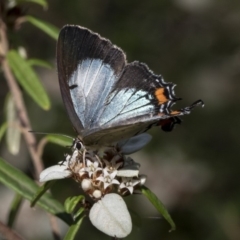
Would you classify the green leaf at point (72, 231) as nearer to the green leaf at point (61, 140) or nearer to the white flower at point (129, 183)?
the white flower at point (129, 183)

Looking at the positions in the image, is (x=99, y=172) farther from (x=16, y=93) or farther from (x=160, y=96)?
(x=16, y=93)

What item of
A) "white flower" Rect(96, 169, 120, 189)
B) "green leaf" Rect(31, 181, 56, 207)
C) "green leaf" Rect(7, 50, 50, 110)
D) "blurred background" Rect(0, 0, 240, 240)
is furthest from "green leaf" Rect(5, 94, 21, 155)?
"blurred background" Rect(0, 0, 240, 240)

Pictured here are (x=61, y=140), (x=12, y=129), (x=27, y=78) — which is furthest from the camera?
(x=12, y=129)

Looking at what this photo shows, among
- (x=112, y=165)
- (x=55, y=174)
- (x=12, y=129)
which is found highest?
(x=112, y=165)

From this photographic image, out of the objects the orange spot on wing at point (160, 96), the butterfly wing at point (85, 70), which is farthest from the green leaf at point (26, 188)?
the orange spot on wing at point (160, 96)

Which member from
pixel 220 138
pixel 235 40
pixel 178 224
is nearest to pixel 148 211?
pixel 178 224

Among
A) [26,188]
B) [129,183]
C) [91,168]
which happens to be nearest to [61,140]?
[26,188]
